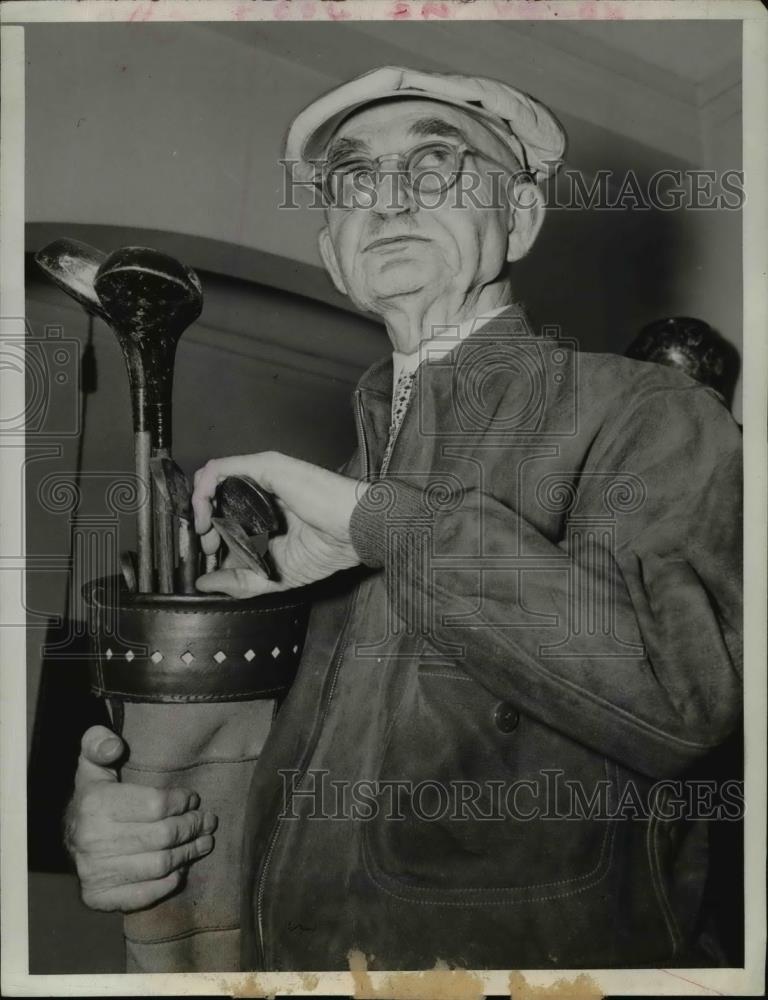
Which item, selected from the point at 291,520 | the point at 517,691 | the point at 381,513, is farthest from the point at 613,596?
the point at 291,520

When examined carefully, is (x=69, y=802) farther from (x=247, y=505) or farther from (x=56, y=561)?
(x=247, y=505)

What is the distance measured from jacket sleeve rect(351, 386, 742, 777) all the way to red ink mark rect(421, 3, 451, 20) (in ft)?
1.72

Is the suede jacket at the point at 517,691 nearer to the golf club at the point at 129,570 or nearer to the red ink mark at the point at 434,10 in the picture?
the golf club at the point at 129,570

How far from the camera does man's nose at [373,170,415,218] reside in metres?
1.17

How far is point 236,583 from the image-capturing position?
116 centimetres

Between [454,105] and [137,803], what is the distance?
83cm

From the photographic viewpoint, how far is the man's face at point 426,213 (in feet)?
3.83

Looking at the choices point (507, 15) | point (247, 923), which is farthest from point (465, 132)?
point (247, 923)

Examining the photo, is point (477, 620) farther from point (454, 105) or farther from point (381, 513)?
point (454, 105)

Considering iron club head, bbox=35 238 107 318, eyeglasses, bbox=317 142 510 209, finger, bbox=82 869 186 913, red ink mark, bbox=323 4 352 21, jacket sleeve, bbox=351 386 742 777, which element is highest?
red ink mark, bbox=323 4 352 21

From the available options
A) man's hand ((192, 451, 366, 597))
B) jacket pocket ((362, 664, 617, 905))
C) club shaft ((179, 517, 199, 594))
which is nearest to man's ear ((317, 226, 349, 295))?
man's hand ((192, 451, 366, 597))

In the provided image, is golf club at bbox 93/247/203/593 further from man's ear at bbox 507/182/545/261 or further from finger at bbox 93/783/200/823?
man's ear at bbox 507/182/545/261

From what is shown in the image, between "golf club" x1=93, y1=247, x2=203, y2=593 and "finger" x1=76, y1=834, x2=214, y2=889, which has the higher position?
"golf club" x1=93, y1=247, x2=203, y2=593

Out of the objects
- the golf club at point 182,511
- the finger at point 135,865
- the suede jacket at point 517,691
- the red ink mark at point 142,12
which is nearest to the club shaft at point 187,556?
the golf club at point 182,511
